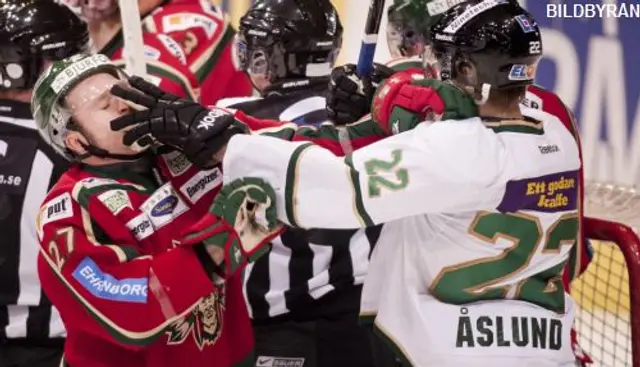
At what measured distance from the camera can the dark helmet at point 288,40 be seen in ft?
9.15

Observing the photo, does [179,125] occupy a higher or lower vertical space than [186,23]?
higher

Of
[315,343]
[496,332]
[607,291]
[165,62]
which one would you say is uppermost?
[165,62]

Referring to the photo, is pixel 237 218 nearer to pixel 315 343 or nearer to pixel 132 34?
pixel 132 34

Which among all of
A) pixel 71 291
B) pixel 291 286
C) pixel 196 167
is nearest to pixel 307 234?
pixel 291 286

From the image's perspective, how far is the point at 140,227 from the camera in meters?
1.99

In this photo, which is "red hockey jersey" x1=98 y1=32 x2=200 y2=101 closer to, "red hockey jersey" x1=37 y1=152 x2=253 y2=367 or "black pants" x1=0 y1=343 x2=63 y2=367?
"black pants" x1=0 y1=343 x2=63 y2=367

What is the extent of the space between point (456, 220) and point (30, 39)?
1.22 metres

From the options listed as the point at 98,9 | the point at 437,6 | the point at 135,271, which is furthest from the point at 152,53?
the point at 135,271

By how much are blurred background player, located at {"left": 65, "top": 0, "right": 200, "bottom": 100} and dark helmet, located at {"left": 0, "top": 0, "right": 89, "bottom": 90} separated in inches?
21.4

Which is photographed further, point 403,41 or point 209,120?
point 403,41

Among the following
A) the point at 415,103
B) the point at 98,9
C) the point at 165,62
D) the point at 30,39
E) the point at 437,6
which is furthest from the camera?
the point at 98,9

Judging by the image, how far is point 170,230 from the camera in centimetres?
204

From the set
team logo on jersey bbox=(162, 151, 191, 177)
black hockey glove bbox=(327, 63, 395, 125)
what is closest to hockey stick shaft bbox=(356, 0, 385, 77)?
black hockey glove bbox=(327, 63, 395, 125)

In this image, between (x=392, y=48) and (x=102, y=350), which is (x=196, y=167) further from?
(x=392, y=48)
